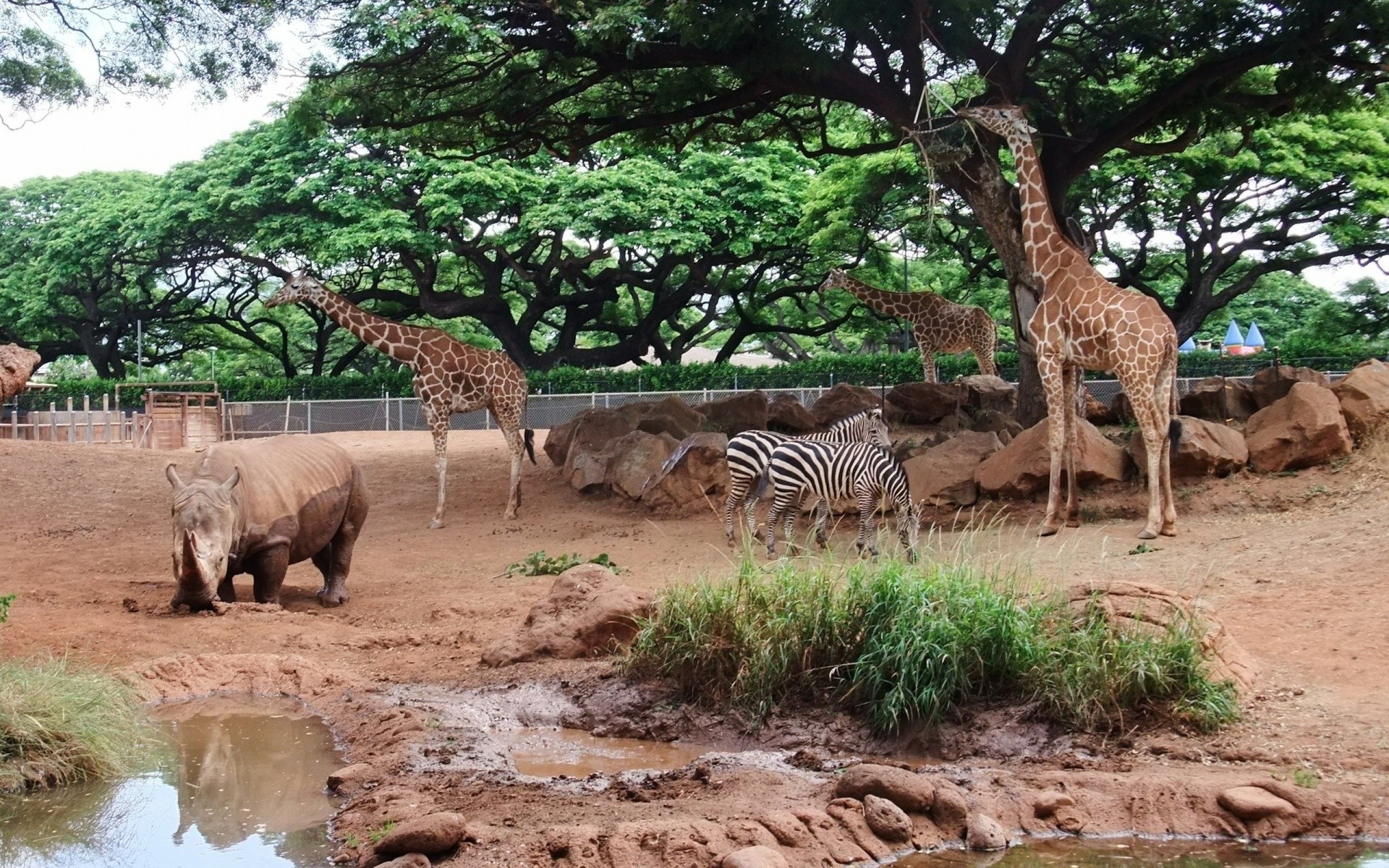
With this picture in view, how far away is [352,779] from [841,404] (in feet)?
43.8

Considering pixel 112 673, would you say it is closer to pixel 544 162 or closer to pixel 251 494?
pixel 251 494

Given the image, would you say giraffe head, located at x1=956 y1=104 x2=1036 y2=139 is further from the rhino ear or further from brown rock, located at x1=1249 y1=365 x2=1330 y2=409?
the rhino ear

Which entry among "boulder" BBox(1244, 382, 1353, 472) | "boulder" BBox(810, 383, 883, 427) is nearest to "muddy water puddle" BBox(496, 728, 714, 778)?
"boulder" BBox(1244, 382, 1353, 472)

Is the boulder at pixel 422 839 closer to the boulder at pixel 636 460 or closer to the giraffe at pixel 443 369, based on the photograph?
the boulder at pixel 636 460

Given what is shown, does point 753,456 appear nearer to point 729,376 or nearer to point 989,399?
point 989,399

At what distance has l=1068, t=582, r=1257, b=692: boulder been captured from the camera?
7.11m

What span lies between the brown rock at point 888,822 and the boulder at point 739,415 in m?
12.9

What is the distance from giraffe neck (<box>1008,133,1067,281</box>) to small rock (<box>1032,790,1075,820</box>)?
932 centimetres

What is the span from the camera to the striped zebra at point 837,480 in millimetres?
12805

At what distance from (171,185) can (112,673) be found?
103ft

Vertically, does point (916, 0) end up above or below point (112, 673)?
above

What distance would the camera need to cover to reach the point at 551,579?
41.9 ft

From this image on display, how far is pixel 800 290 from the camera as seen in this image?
122 feet

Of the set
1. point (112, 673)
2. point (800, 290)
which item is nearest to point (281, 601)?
point (112, 673)
